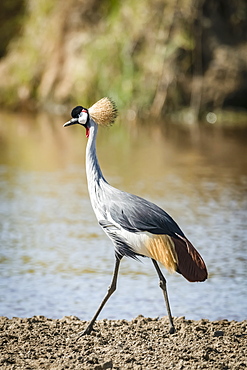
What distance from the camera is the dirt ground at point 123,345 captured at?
12.1 ft

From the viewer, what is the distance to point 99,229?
6906mm

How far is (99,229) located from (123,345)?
2.97 meters

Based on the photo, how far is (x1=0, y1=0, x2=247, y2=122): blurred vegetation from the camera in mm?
15375

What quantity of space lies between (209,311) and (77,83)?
11.9 metres

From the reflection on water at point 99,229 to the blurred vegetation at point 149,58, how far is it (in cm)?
200

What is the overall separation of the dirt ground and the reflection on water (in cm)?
36

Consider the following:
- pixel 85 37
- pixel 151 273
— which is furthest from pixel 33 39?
pixel 151 273

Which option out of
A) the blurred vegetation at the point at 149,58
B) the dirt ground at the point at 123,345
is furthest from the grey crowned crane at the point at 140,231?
the blurred vegetation at the point at 149,58

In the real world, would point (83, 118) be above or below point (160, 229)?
above

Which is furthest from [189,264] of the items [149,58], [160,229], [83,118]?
[149,58]

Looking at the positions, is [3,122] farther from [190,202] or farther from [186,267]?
[186,267]

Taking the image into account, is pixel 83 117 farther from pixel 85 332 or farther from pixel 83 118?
pixel 85 332

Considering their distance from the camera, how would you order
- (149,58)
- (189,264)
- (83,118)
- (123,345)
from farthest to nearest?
(149,58), (83,118), (189,264), (123,345)

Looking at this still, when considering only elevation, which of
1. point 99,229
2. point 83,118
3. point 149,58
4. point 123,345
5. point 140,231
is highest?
point 149,58
